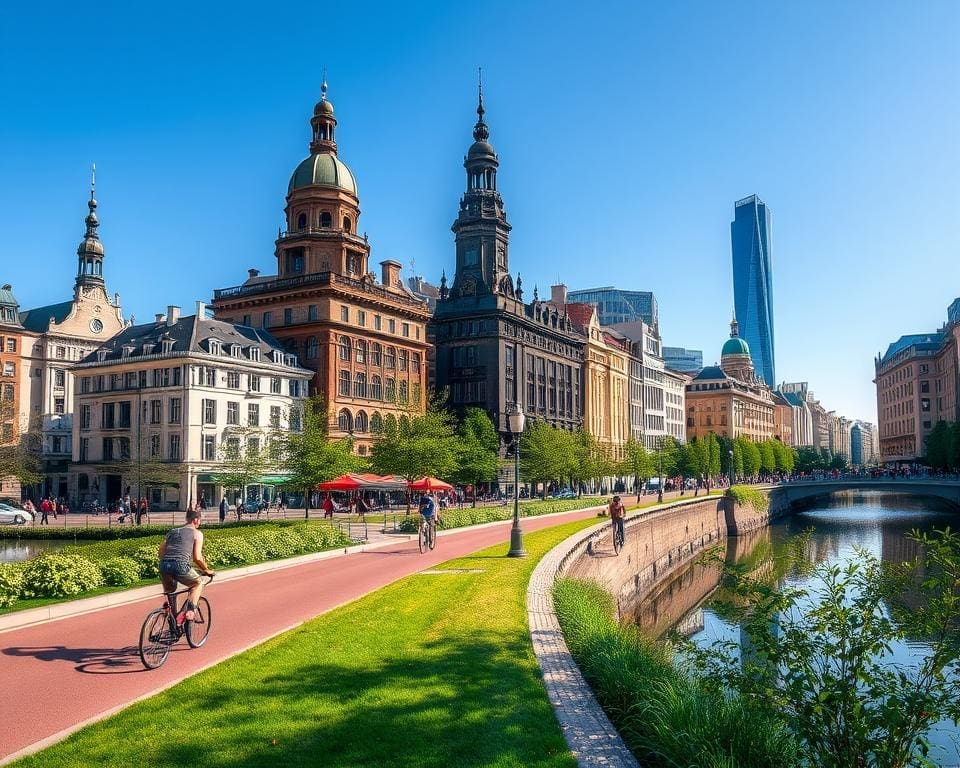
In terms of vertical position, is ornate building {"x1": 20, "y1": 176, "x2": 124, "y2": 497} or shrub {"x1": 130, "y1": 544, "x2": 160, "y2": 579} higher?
ornate building {"x1": 20, "y1": 176, "x2": 124, "y2": 497}

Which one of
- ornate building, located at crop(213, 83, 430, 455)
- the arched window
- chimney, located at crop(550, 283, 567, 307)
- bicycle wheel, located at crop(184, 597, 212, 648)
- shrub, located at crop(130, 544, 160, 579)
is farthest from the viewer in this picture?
chimney, located at crop(550, 283, 567, 307)

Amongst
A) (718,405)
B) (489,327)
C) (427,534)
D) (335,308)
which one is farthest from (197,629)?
(718,405)

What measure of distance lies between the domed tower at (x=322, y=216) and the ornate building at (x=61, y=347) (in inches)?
1064

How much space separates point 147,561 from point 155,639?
9671 millimetres

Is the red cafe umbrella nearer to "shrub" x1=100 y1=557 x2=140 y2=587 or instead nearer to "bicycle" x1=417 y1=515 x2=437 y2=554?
"bicycle" x1=417 y1=515 x2=437 y2=554

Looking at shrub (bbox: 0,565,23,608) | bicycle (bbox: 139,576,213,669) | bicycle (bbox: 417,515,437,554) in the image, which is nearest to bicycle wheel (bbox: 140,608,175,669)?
bicycle (bbox: 139,576,213,669)

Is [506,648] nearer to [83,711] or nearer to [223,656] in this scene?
[223,656]

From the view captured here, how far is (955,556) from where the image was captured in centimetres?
1071

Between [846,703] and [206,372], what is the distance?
6219 cm

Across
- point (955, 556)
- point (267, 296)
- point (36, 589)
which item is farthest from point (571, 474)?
point (955, 556)

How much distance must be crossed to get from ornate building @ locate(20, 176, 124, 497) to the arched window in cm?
3060

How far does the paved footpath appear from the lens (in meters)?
10.9

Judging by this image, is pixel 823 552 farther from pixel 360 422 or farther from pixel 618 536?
pixel 360 422

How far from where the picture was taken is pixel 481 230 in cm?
9650
